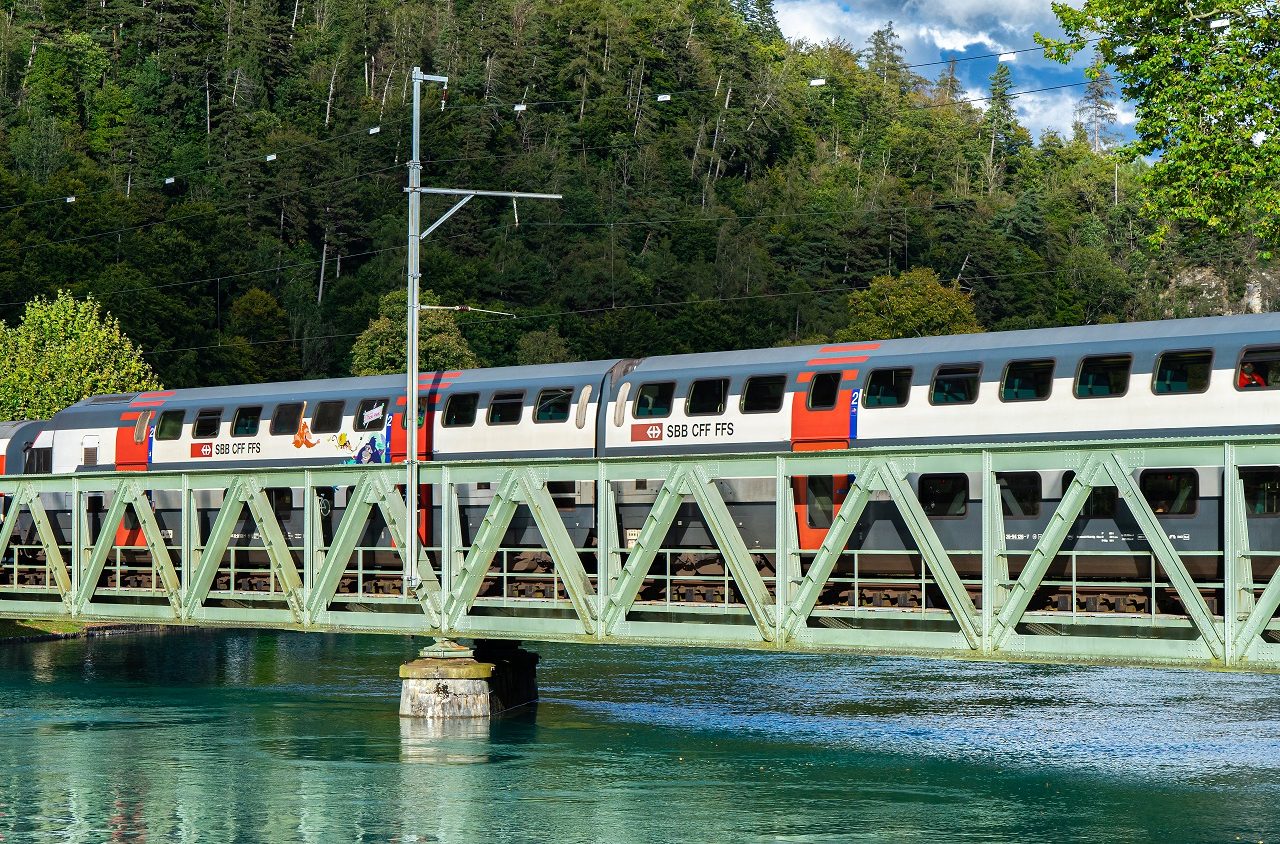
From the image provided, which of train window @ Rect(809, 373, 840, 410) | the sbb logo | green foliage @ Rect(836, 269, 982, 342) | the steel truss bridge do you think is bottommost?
the steel truss bridge

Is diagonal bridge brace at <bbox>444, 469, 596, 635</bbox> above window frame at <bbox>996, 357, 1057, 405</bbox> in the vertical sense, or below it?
below

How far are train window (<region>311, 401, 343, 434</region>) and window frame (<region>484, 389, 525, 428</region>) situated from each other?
15.2 feet

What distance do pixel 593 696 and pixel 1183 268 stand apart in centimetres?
11692

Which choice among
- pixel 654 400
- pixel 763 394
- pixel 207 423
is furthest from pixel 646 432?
pixel 207 423

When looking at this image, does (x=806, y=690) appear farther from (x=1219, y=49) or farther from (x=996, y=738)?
(x=1219, y=49)

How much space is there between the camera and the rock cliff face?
14025 centimetres

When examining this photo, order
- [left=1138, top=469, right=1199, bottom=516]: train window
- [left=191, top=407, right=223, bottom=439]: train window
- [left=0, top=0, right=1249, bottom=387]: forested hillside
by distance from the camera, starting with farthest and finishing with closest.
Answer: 1. [left=0, top=0, right=1249, bottom=387]: forested hillside
2. [left=191, top=407, right=223, bottom=439]: train window
3. [left=1138, top=469, right=1199, bottom=516]: train window

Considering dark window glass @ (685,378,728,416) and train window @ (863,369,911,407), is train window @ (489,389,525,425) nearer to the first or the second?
dark window glass @ (685,378,728,416)

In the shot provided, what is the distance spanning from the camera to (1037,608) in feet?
104

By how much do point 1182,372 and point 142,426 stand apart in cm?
2769

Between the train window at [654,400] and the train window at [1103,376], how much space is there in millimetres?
8940

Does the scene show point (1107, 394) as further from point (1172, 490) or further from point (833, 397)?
point (833, 397)

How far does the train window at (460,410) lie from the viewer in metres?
38.3

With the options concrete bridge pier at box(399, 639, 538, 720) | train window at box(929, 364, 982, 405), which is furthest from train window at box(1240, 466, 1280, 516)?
concrete bridge pier at box(399, 639, 538, 720)
